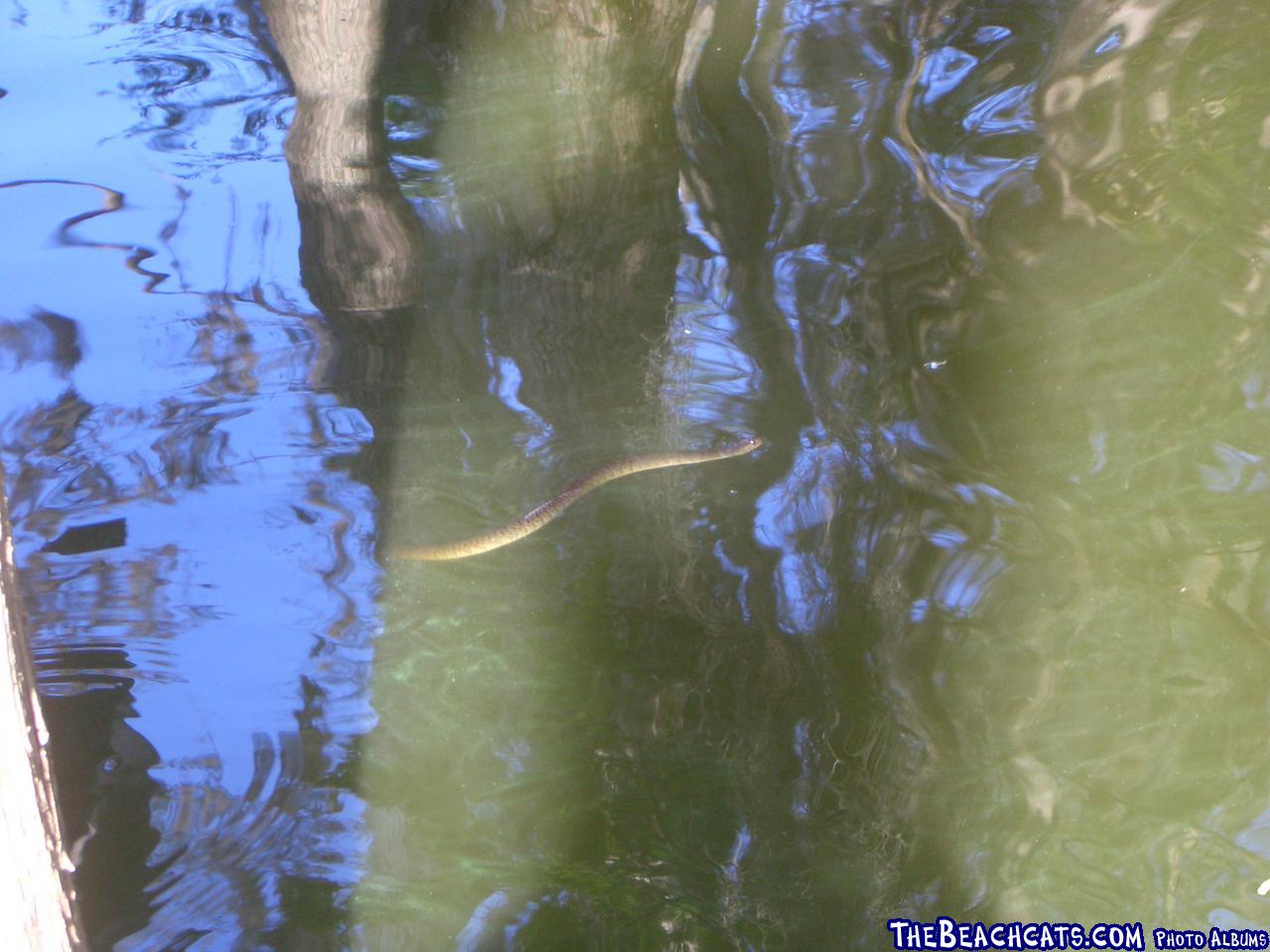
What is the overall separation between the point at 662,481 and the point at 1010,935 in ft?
5.16

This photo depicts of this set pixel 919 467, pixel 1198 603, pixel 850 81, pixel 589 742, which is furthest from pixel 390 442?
pixel 850 81

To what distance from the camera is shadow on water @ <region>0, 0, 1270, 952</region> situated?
2.52 metres

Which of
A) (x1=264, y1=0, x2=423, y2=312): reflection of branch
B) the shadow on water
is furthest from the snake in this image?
(x1=264, y1=0, x2=423, y2=312): reflection of branch

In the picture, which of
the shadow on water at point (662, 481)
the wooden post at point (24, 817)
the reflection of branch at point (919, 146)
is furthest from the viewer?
the reflection of branch at point (919, 146)

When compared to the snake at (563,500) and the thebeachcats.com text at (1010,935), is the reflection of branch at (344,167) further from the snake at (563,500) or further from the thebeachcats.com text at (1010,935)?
the thebeachcats.com text at (1010,935)

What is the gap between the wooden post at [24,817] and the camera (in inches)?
71.9

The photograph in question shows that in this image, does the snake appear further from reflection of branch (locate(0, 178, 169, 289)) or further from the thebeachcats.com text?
reflection of branch (locate(0, 178, 169, 289))

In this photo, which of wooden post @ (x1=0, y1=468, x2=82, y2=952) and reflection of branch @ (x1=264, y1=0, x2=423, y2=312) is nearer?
wooden post @ (x1=0, y1=468, x2=82, y2=952)

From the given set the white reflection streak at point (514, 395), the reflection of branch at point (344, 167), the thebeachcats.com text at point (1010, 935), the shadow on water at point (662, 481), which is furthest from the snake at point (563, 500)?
the thebeachcats.com text at point (1010, 935)

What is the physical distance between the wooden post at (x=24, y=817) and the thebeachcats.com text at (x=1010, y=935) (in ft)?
5.76

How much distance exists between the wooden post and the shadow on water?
40 centimetres

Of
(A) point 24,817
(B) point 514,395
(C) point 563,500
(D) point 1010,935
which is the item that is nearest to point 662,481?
(C) point 563,500

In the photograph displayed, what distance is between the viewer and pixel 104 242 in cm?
413

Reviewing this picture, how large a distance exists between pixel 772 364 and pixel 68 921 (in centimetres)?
250
